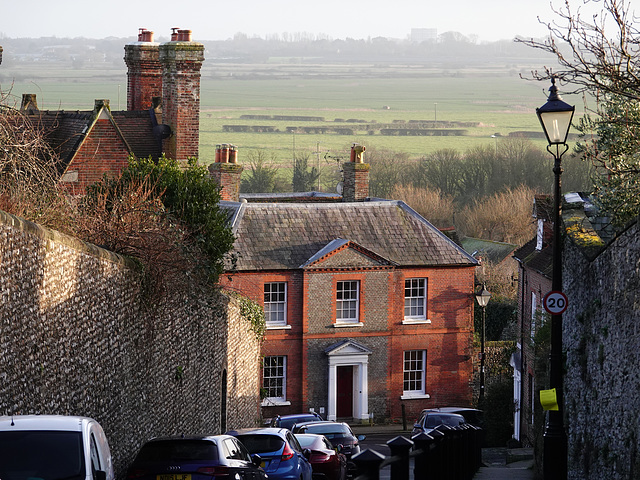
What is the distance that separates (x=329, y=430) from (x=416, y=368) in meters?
19.6

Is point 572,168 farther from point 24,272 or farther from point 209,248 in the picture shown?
point 24,272

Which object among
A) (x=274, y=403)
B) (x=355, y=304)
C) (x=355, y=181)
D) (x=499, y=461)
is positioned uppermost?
(x=355, y=181)

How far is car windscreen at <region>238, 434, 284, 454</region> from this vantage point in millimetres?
16578

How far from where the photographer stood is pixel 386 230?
42.4 metres

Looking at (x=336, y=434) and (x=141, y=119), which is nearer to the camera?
(x=336, y=434)

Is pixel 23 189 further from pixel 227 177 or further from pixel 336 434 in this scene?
pixel 227 177

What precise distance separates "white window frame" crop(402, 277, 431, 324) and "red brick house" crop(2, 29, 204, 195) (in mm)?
13357

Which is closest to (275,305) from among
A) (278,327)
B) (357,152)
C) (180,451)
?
(278,327)

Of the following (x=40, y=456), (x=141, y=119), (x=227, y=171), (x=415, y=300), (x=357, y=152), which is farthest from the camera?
(x=357, y=152)

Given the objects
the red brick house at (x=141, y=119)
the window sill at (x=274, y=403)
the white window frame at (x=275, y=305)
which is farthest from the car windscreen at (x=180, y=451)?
the white window frame at (x=275, y=305)

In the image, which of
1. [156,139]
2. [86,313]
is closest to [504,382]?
[156,139]

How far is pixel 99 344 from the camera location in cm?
1429

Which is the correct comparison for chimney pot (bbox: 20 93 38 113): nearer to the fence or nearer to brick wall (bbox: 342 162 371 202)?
brick wall (bbox: 342 162 371 202)

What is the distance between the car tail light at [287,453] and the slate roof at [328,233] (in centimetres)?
2263
